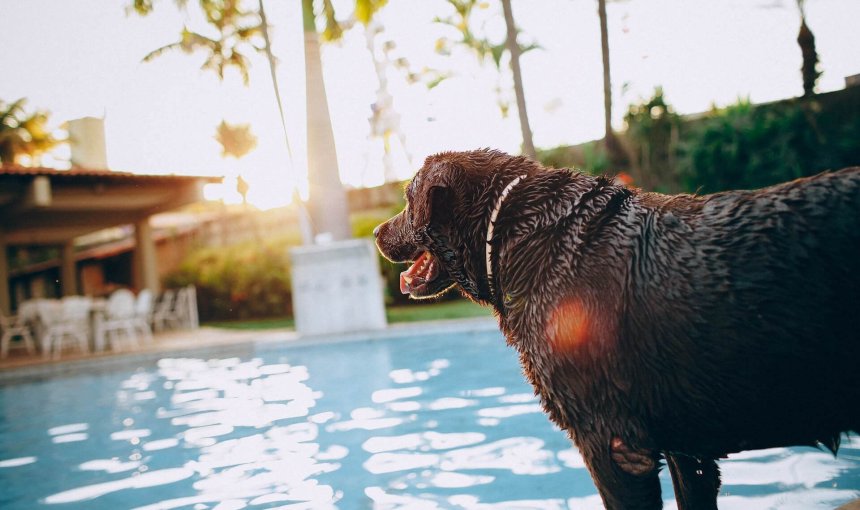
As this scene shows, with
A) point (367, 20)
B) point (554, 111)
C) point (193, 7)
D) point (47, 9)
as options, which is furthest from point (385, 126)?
point (47, 9)

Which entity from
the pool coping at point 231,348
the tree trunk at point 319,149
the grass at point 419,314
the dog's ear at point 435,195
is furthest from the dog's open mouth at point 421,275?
the tree trunk at point 319,149

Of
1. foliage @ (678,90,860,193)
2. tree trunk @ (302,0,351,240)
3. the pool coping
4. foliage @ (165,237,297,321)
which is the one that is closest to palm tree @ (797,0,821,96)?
foliage @ (678,90,860,193)

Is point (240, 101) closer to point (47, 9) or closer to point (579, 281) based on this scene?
point (47, 9)

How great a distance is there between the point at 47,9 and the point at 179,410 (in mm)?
11011

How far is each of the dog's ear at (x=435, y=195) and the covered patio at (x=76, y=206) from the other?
1414 centimetres

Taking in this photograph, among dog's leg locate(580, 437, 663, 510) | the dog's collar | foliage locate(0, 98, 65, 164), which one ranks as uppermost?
foliage locate(0, 98, 65, 164)

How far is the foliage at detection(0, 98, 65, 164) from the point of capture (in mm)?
29250

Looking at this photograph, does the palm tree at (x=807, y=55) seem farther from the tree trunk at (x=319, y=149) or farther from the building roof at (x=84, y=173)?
the building roof at (x=84, y=173)

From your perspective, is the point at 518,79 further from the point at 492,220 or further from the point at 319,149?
the point at 492,220

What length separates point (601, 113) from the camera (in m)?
16.4

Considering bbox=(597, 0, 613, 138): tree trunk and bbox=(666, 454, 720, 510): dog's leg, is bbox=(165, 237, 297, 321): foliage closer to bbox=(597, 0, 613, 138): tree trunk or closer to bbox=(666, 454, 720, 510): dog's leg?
bbox=(597, 0, 613, 138): tree trunk

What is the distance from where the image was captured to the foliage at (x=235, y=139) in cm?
3816

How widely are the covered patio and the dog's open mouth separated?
13949 mm

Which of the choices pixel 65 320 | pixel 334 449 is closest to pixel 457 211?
pixel 334 449
